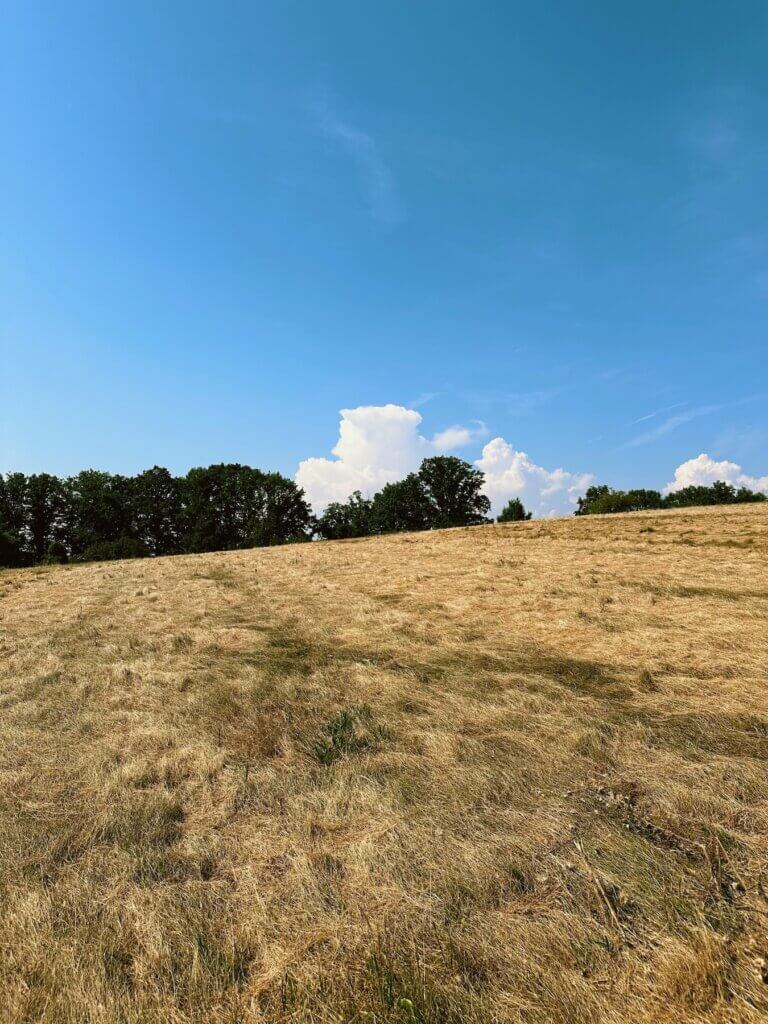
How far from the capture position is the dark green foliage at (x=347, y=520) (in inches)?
3693

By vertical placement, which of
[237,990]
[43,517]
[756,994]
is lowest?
[237,990]

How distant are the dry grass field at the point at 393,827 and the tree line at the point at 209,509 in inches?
2430

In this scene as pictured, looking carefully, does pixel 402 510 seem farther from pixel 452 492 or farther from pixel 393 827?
pixel 393 827

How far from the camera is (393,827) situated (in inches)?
157

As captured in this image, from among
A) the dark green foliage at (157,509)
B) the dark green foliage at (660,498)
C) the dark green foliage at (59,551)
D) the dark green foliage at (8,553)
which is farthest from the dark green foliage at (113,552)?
the dark green foliage at (660,498)

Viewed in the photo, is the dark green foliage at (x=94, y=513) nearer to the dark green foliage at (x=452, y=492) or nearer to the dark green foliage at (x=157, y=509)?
the dark green foliage at (x=157, y=509)

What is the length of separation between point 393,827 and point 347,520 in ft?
318

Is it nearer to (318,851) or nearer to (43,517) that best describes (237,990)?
(318,851)

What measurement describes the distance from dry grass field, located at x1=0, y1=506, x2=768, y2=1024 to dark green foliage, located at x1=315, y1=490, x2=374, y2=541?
83.7 meters

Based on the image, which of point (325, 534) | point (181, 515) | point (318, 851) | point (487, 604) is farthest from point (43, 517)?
point (318, 851)

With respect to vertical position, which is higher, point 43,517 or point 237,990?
point 43,517

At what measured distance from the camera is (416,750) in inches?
215

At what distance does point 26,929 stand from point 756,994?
4330 mm

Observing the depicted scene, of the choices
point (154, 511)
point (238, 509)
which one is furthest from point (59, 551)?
point (238, 509)
